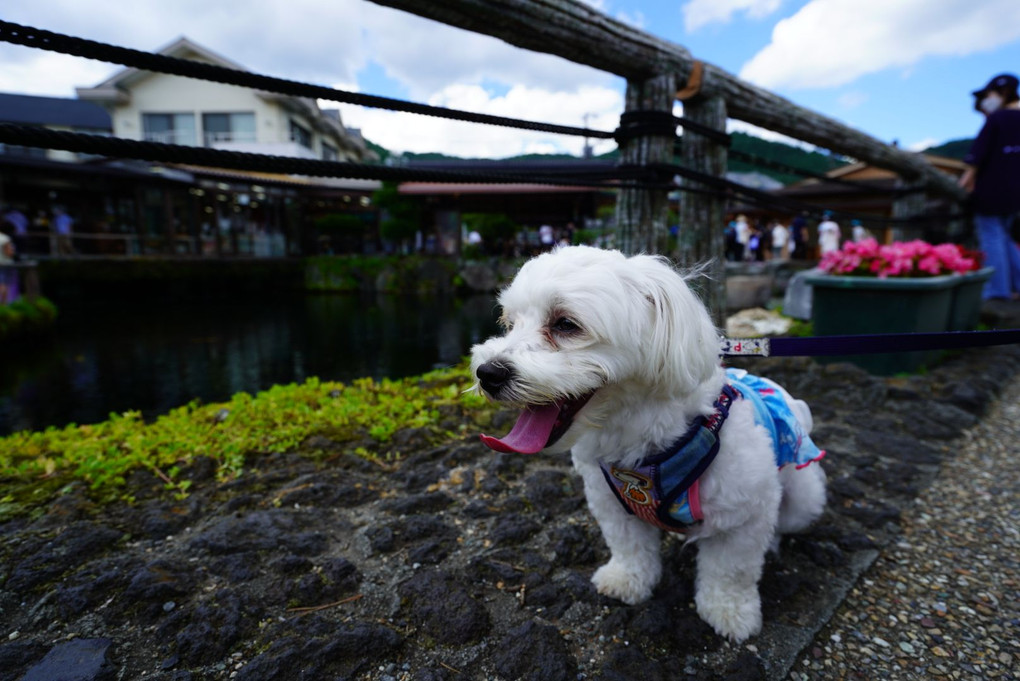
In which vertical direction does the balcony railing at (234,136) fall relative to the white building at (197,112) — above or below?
below

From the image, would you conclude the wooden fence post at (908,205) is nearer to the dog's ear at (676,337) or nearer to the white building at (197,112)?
the dog's ear at (676,337)

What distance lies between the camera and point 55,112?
27.6 metres

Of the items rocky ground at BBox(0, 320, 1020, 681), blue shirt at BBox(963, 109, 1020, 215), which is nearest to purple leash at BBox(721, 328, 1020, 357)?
rocky ground at BBox(0, 320, 1020, 681)

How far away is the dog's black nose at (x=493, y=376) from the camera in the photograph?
160 cm

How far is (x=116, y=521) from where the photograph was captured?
7.96ft

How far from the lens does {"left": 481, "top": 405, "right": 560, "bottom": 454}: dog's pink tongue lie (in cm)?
162

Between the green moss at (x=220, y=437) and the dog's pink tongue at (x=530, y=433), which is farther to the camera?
the green moss at (x=220, y=437)

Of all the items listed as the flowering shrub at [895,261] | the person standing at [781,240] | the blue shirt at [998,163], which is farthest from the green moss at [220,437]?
the person standing at [781,240]

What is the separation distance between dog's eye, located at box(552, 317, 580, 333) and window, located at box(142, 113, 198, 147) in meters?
34.9

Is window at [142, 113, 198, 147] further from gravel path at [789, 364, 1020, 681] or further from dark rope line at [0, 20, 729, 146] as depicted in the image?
gravel path at [789, 364, 1020, 681]

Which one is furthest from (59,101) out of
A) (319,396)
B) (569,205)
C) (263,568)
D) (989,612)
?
(989,612)

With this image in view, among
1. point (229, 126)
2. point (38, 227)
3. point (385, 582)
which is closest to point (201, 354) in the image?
point (385, 582)

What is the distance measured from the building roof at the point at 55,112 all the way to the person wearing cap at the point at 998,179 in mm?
34541

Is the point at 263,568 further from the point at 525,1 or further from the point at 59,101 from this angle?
the point at 59,101
